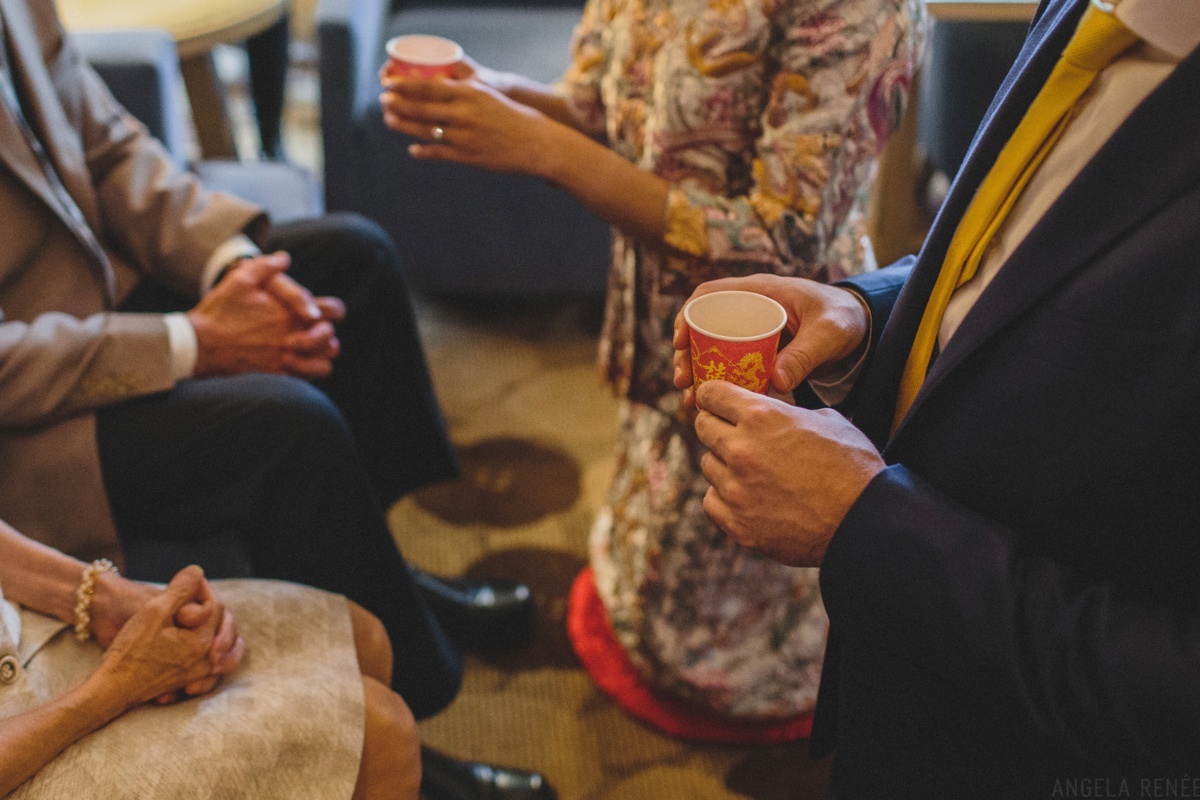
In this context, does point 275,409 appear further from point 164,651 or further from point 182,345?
point 164,651

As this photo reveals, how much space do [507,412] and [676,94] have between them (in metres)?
1.21

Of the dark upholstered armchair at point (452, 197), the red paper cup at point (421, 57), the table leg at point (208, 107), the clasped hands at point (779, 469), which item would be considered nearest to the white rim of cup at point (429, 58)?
the red paper cup at point (421, 57)

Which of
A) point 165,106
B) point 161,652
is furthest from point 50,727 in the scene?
point 165,106

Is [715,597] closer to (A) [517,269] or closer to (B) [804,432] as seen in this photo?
(B) [804,432]

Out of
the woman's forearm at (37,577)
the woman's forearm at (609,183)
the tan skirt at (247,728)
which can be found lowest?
the tan skirt at (247,728)

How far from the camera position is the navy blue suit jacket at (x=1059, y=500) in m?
0.61

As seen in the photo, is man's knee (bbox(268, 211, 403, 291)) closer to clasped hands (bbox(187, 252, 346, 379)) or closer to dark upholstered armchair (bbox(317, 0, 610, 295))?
clasped hands (bbox(187, 252, 346, 379))

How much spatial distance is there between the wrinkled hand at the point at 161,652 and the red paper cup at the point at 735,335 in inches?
22.0

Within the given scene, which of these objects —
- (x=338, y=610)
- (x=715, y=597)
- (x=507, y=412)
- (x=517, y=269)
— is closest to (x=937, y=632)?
(x=338, y=610)

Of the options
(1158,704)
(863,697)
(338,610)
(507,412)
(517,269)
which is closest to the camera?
(1158,704)

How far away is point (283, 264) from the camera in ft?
4.63

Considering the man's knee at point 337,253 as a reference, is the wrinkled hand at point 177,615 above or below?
below

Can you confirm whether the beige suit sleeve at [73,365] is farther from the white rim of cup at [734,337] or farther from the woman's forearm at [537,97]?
the white rim of cup at [734,337]

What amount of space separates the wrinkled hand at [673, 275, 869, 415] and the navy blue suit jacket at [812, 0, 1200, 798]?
11 centimetres
